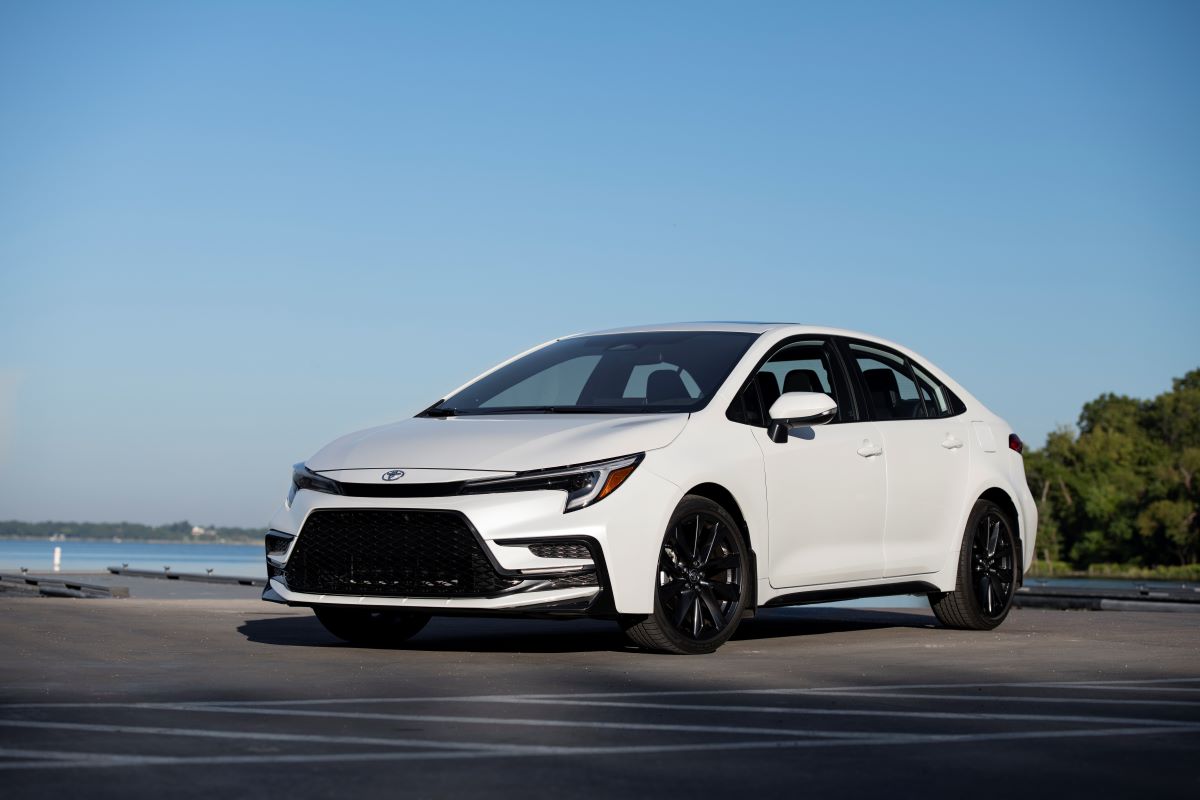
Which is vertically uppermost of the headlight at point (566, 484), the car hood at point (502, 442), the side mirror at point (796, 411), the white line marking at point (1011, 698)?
the side mirror at point (796, 411)

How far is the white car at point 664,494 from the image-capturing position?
8320 mm

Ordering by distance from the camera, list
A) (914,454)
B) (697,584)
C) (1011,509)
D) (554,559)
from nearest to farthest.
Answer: (554,559)
(697,584)
(914,454)
(1011,509)

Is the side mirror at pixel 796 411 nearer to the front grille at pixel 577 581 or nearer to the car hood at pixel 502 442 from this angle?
the car hood at pixel 502 442

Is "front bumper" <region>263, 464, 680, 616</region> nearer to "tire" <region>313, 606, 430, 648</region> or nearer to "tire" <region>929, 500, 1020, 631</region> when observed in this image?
"tire" <region>313, 606, 430, 648</region>

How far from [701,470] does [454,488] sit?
131cm

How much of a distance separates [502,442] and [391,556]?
792mm

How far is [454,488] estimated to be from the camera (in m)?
8.37

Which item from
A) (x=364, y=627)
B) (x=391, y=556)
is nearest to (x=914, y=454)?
(x=364, y=627)

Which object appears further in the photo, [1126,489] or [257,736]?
[1126,489]

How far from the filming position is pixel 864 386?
1064 centimetres

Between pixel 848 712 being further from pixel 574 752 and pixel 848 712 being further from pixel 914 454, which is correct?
pixel 914 454

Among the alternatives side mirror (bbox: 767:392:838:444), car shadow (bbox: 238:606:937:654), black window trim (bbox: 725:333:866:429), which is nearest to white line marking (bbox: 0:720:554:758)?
car shadow (bbox: 238:606:937:654)

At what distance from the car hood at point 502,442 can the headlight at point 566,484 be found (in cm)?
5

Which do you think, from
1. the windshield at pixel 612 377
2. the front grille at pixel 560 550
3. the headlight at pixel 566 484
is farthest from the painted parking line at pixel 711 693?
the windshield at pixel 612 377
